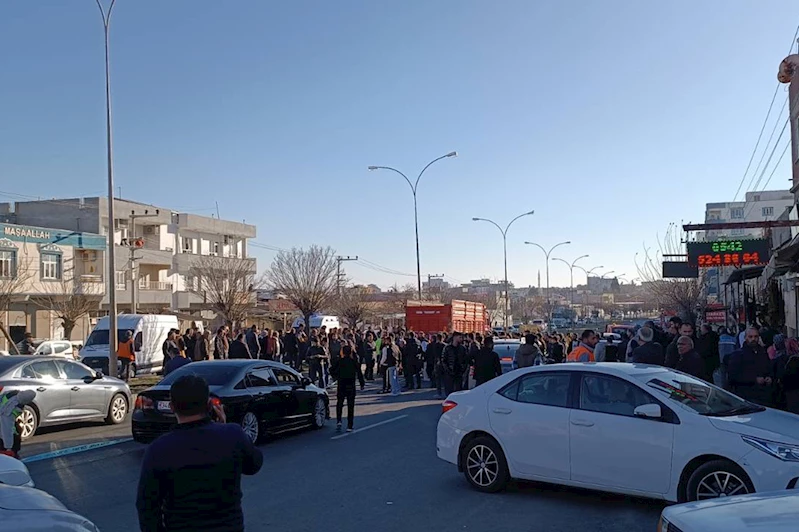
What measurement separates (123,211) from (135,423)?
45.4 meters

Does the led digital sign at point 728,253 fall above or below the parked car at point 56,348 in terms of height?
above

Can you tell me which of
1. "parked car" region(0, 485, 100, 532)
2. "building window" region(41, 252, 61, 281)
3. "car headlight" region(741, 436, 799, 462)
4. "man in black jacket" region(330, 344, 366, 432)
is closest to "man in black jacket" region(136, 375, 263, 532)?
"parked car" region(0, 485, 100, 532)

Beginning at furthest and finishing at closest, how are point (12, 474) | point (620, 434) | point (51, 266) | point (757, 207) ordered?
point (757, 207) → point (51, 266) → point (620, 434) → point (12, 474)

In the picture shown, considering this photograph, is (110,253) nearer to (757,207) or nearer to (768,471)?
(768,471)

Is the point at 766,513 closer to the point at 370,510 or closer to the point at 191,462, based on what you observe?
the point at 191,462

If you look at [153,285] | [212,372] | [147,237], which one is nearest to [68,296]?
[153,285]

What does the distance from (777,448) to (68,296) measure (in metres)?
44.6

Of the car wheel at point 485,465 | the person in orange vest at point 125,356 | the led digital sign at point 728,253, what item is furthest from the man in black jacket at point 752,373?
the person in orange vest at point 125,356

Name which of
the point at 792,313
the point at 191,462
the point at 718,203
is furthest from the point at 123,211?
the point at 718,203

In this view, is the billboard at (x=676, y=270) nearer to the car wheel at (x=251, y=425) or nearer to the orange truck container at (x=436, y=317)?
the orange truck container at (x=436, y=317)

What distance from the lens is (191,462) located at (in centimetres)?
364

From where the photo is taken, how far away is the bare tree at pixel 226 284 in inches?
1896

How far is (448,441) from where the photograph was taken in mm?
9211

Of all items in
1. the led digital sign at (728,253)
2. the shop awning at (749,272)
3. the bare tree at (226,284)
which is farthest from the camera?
the bare tree at (226,284)
